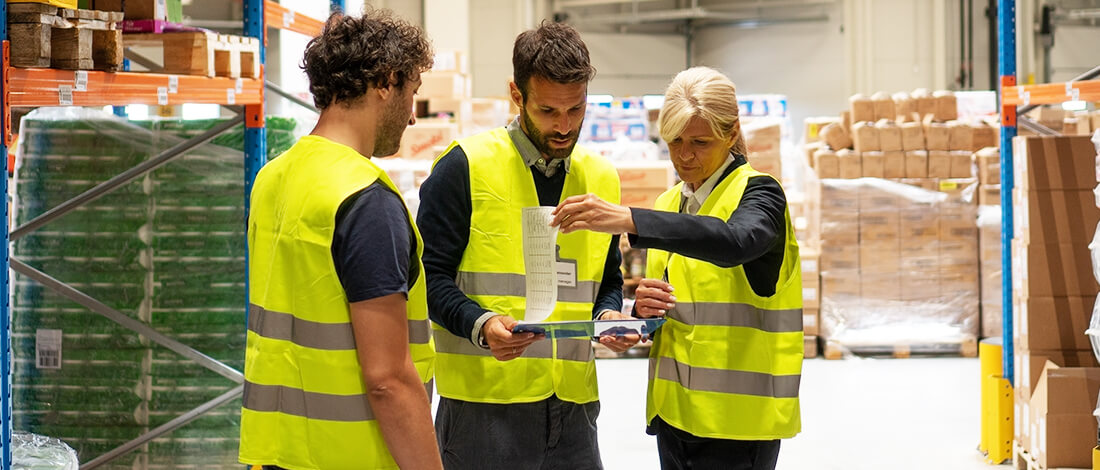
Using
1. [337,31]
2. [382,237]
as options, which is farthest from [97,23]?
[382,237]

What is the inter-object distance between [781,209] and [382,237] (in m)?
1.14

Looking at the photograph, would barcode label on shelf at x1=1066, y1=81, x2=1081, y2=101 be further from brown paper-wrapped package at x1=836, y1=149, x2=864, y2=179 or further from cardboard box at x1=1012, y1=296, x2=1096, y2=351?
brown paper-wrapped package at x1=836, y1=149, x2=864, y2=179

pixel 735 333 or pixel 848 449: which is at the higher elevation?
Result: pixel 735 333

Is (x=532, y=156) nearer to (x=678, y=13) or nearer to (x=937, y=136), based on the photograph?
(x=937, y=136)

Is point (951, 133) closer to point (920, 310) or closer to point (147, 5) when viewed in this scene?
point (920, 310)

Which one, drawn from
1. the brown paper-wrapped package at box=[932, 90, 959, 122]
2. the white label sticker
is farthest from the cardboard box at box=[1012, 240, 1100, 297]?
the brown paper-wrapped package at box=[932, 90, 959, 122]

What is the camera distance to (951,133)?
10102mm

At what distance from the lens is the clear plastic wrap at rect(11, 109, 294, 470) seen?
495 centimetres

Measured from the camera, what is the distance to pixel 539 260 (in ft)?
9.80

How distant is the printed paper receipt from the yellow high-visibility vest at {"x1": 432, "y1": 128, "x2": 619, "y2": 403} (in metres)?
0.02

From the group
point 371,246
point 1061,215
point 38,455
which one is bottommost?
point 38,455

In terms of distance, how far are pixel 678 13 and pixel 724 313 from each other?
1747cm

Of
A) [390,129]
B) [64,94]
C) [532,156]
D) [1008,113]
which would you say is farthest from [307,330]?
[1008,113]

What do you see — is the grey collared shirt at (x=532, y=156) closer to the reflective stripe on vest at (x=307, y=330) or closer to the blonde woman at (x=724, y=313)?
the blonde woman at (x=724, y=313)
